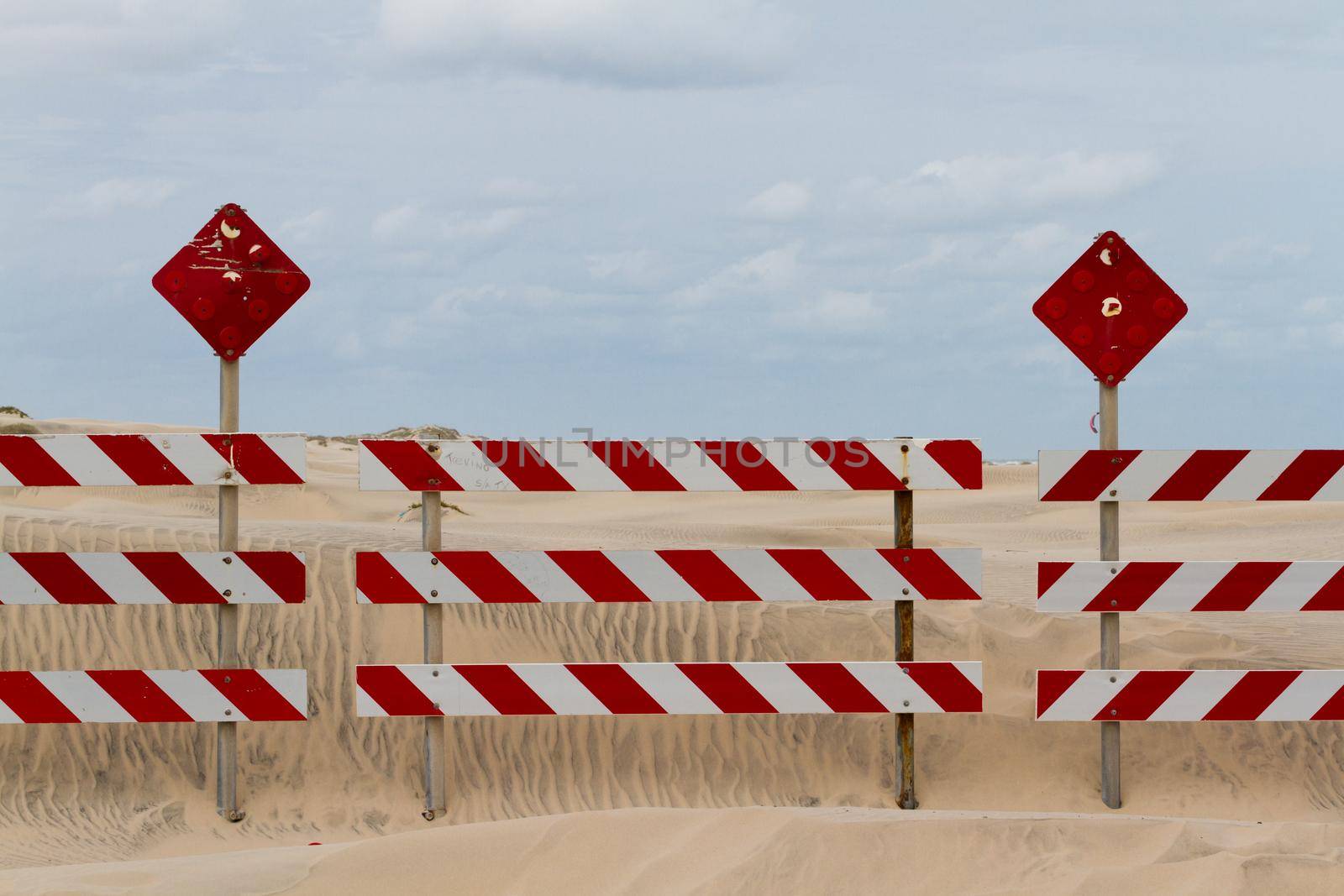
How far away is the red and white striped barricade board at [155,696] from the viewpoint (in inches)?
265

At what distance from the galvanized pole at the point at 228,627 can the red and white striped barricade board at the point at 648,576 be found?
0.75 m

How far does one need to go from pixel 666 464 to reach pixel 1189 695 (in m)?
2.91

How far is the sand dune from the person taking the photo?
480 cm

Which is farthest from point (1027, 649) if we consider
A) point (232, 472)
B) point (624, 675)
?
point (232, 472)

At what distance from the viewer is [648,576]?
6.60 metres

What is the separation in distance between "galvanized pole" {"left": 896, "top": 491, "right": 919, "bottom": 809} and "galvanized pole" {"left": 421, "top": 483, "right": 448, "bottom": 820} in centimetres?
229

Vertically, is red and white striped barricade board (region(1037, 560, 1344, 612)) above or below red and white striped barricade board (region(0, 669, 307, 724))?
above

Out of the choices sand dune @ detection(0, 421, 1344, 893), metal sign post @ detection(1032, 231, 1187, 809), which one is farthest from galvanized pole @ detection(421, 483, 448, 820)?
metal sign post @ detection(1032, 231, 1187, 809)

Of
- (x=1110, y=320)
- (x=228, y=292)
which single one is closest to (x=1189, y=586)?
(x=1110, y=320)

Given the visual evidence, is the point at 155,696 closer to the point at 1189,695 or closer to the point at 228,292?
the point at 228,292

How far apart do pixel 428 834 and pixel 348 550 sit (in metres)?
3.83

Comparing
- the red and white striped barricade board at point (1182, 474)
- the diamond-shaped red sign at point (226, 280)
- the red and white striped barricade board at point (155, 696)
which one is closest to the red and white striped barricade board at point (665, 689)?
the red and white striped barricade board at point (155, 696)

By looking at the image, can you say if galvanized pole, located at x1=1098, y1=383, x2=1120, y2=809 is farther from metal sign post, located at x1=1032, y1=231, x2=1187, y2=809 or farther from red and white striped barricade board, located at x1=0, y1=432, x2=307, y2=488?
red and white striped barricade board, located at x1=0, y1=432, x2=307, y2=488

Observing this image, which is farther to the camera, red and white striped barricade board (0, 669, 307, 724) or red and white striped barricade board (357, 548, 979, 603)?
red and white striped barricade board (0, 669, 307, 724)
